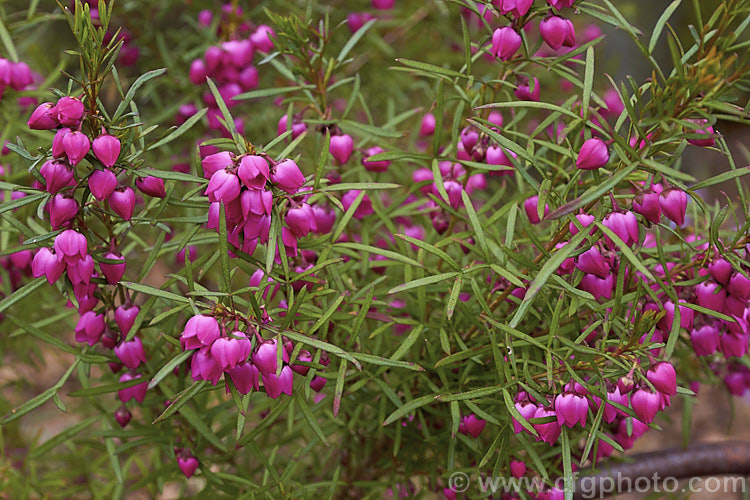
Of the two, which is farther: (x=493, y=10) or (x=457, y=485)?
(x=457, y=485)

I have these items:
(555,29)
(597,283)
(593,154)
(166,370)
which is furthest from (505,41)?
(166,370)

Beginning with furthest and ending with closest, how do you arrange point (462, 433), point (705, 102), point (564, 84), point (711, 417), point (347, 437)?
point (711, 417) < point (564, 84) < point (347, 437) < point (462, 433) < point (705, 102)

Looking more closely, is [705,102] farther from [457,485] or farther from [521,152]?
[457,485]

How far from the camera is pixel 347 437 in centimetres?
101

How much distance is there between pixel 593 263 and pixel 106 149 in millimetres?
491

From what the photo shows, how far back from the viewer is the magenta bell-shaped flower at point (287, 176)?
613 millimetres

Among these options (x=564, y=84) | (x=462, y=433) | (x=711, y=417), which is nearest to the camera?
(x=462, y=433)

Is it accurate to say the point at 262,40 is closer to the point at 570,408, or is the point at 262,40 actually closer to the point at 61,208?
the point at 61,208

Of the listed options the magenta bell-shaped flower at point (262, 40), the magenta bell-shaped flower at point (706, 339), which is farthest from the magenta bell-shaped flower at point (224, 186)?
the magenta bell-shaped flower at point (262, 40)

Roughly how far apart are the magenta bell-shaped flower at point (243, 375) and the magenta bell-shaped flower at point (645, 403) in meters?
0.37

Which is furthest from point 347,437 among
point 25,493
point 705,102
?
point 705,102

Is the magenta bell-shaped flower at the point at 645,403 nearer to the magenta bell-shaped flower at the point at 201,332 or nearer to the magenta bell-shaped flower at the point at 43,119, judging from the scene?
the magenta bell-shaped flower at the point at 201,332

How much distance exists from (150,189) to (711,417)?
7.66 ft

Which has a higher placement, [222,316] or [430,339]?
[222,316]
